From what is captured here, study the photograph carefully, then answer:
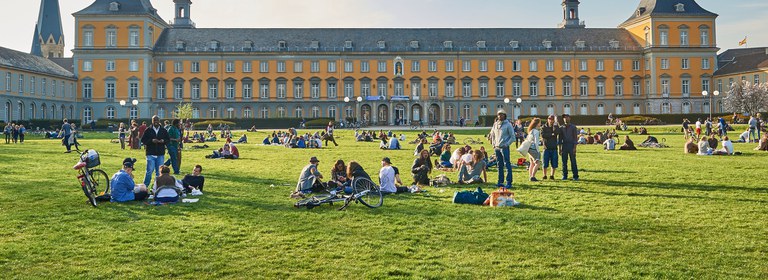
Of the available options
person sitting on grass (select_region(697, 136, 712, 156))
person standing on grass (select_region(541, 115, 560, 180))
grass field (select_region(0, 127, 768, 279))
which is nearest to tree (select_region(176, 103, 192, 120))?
grass field (select_region(0, 127, 768, 279))

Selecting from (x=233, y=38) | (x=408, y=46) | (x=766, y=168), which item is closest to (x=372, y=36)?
(x=408, y=46)

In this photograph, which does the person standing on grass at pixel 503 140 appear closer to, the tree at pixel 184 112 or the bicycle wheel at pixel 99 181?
the bicycle wheel at pixel 99 181

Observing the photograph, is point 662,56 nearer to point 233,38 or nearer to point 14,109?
point 233,38

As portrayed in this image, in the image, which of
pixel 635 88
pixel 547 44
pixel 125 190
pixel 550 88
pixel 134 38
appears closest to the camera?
pixel 125 190

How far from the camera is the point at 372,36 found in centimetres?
7662

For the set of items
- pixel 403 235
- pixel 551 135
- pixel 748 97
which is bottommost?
pixel 403 235

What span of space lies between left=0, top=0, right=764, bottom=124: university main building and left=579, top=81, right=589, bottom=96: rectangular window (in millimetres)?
170

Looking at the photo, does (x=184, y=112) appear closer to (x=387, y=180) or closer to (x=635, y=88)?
(x=635, y=88)

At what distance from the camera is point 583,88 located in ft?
250

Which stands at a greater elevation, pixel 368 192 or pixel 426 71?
pixel 426 71

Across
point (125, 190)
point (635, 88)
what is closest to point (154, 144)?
point (125, 190)

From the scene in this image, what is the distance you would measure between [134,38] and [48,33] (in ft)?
145

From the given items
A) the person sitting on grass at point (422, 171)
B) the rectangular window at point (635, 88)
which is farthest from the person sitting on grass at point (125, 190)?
the rectangular window at point (635, 88)

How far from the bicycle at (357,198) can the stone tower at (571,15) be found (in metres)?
81.1
